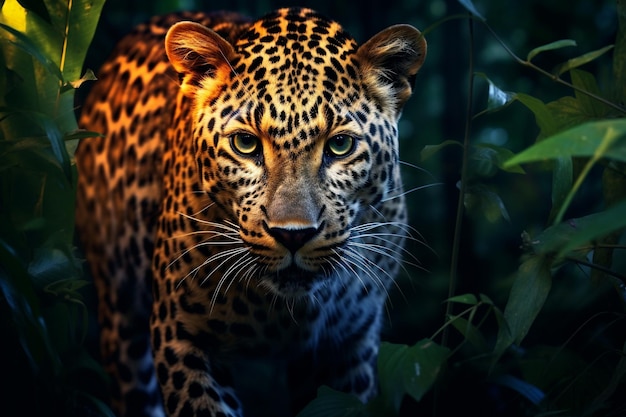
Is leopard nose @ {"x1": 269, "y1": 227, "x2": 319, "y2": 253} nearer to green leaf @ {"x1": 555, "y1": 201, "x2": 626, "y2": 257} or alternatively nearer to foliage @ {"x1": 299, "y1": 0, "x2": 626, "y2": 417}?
foliage @ {"x1": 299, "y1": 0, "x2": 626, "y2": 417}

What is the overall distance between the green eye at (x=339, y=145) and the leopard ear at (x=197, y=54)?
0.57 m

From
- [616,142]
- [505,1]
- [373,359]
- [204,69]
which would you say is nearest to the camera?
[616,142]

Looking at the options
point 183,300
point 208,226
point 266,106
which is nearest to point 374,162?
point 266,106

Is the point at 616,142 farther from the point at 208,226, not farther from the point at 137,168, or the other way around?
the point at 137,168

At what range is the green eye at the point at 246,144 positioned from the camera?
3715 millimetres

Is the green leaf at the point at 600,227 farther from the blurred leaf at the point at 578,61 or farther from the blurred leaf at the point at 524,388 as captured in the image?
the blurred leaf at the point at 524,388

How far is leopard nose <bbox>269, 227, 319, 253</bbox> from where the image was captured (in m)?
3.41

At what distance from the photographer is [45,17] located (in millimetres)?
3447

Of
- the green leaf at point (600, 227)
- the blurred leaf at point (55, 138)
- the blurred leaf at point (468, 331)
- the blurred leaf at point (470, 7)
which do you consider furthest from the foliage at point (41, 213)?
the green leaf at point (600, 227)

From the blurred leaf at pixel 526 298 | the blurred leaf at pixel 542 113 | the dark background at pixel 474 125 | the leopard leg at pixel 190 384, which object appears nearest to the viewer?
the blurred leaf at pixel 526 298

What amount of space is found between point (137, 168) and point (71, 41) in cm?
128

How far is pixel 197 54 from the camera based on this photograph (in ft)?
12.9

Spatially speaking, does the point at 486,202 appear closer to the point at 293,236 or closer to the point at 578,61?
the point at 578,61

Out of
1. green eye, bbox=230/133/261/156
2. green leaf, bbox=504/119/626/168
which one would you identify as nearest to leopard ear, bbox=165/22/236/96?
green eye, bbox=230/133/261/156
